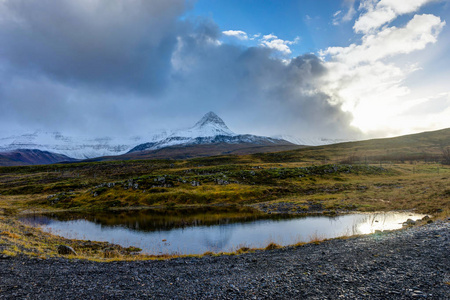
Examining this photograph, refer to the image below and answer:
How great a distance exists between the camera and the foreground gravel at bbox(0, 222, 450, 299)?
12.1 m

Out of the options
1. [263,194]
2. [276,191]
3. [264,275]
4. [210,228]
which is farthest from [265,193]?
[264,275]

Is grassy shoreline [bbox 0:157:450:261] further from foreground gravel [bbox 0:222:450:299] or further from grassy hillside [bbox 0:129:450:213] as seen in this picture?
foreground gravel [bbox 0:222:450:299]

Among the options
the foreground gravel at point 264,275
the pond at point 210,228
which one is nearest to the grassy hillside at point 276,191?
the pond at point 210,228

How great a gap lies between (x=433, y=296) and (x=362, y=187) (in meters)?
58.8

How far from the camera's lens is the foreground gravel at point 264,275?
1208 cm

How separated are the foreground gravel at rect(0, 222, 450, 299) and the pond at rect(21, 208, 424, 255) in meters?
8.65

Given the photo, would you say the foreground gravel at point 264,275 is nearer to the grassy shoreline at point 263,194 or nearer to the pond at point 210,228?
the pond at point 210,228

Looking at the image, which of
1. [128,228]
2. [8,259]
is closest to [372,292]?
[8,259]

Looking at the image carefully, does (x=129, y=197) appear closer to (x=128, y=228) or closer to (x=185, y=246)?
(x=128, y=228)

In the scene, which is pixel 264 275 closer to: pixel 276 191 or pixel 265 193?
pixel 265 193

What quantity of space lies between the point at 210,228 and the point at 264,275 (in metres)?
23.8

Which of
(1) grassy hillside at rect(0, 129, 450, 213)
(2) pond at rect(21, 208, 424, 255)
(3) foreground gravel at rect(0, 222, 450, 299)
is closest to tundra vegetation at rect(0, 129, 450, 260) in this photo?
(1) grassy hillside at rect(0, 129, 450, 213)

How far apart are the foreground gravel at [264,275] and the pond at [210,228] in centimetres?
865

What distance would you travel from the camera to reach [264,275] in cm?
1485
